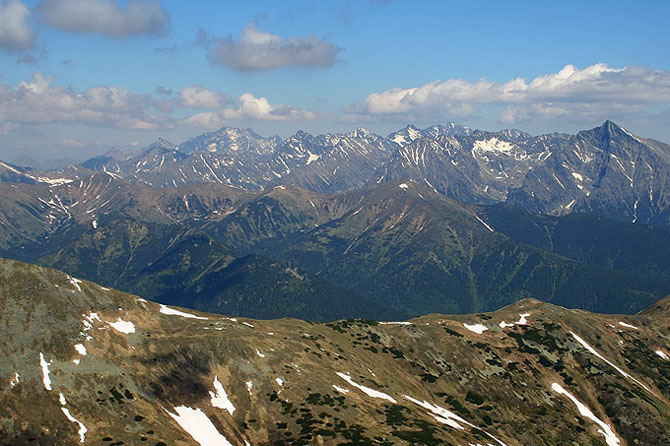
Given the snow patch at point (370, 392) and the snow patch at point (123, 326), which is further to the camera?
the snow patch at point (370, 392)

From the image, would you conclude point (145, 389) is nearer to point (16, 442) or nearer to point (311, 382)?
point (16, 442)

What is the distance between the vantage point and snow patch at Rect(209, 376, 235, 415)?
459 ft

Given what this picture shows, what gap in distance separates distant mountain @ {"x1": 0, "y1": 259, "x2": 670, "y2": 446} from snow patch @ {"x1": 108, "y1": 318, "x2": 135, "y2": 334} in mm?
560

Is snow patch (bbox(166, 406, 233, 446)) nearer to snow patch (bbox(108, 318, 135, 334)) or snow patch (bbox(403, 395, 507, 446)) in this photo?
snow patch (bbox(108, 318, 135, 334))

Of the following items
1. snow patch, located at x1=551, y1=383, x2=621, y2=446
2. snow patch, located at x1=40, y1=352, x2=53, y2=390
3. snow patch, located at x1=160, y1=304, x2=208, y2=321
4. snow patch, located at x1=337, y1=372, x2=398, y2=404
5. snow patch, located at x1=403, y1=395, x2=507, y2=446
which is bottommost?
snow patch, located at x1=551, y1=383, x2=621, y2=446

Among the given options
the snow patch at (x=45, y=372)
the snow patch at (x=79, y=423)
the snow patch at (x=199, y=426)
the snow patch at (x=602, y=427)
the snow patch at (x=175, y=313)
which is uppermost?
the snow patch at (x=45, y=372)

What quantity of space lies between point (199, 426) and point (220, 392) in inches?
639

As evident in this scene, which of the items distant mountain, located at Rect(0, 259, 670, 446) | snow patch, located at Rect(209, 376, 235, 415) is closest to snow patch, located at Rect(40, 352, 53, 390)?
distant mountain, located at Rect(0, 259, 670, 446)

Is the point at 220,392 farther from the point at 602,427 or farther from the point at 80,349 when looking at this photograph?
the point at 602,427

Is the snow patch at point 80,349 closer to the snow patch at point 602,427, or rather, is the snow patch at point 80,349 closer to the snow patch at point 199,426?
the snow patch at point 199,426

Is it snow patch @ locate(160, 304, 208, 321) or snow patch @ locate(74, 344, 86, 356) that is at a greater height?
snow patch @ locate(74, 344, 86, 356)

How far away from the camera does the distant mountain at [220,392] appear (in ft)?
400

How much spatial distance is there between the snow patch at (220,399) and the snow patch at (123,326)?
3308cm

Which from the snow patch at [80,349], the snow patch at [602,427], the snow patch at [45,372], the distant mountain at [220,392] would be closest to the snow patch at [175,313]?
the distant mountain at [220,392]
